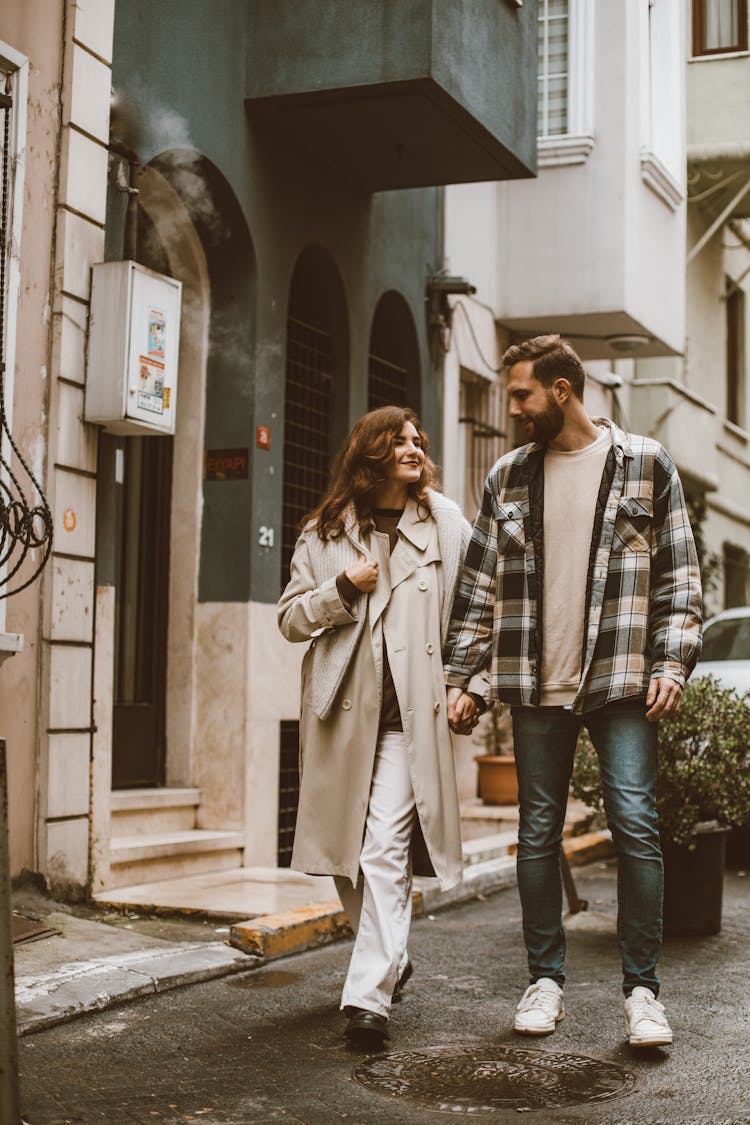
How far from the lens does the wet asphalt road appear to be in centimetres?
391

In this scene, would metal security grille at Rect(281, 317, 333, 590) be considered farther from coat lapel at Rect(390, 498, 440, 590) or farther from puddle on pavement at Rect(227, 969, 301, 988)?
coat lapel at Rect(390, 498, 440, 590)

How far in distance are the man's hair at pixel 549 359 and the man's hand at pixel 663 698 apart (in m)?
1.01

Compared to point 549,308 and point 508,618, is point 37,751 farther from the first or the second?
point 549,308

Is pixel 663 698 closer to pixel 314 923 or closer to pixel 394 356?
pixel 314 923

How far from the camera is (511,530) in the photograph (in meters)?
4.86

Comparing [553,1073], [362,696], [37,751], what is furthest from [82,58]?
[553,1073]

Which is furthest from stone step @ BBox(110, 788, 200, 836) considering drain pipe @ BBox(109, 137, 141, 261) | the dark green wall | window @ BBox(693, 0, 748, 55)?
window @ BBox(693, 0, 748, 55)

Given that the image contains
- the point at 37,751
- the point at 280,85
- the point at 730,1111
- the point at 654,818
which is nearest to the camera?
the point at 730,1111

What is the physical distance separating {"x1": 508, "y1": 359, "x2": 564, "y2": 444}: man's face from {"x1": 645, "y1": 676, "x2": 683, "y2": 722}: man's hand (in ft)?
2.93

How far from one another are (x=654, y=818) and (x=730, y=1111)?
3.28ft

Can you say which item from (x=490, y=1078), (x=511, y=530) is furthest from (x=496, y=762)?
(x=490, y=1078)

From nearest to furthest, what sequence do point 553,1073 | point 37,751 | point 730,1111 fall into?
point 730,1111, point 553,1073, point 37,751

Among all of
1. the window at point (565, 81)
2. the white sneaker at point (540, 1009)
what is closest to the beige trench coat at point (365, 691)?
the white sneaker at point (540, 1009)

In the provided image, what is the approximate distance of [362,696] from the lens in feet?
16.1
